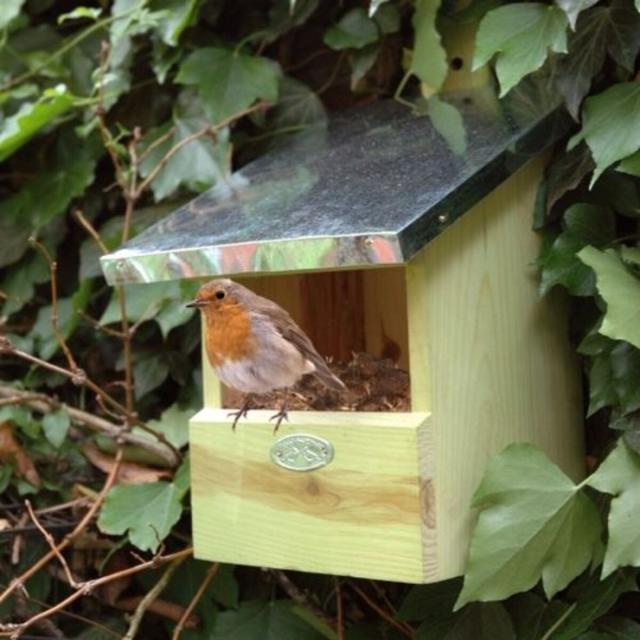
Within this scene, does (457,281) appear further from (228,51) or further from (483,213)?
(228,51)

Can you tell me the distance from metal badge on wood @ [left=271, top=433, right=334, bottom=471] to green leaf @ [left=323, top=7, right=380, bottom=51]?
737 mm

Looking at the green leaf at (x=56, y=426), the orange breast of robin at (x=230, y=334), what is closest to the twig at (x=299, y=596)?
the green leaf at (x=56, y=426)

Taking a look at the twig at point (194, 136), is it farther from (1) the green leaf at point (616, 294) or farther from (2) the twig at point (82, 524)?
(1) the green leaf at point (616, 294)

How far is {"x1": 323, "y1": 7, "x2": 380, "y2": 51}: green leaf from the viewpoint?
1.93 metres

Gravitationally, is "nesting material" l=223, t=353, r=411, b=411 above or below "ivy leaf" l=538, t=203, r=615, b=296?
below

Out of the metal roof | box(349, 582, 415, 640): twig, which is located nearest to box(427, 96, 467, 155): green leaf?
the metal roof

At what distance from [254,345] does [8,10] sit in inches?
36.2

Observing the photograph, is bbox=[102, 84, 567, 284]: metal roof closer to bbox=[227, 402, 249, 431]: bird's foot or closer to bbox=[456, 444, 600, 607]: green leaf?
bbox=[227, 402, 249, 431]: bird's foot

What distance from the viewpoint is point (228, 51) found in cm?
197

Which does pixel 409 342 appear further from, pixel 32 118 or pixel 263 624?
pixel 32 118

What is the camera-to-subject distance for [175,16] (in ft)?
6.46

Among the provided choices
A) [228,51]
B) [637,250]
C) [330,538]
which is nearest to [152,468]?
[330,538]

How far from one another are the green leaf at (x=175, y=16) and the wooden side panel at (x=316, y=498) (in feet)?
2.26

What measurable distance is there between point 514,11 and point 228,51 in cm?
56
